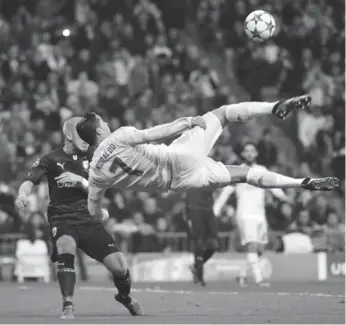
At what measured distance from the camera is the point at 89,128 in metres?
12.2

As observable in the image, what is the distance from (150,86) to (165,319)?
14.0 m

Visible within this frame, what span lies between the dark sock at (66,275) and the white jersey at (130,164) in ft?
3.06

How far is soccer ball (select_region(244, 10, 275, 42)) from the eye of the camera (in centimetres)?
1355

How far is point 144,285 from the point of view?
20.5 meters

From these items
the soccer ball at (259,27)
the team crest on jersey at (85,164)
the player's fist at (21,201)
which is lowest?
the player's fist at (21,201)

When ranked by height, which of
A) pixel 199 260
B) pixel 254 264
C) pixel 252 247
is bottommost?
pixel 254 264

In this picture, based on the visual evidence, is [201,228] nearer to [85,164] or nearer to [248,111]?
[85,164]

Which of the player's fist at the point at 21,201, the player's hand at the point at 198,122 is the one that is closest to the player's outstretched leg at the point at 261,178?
the player's hand at the point at 198,122

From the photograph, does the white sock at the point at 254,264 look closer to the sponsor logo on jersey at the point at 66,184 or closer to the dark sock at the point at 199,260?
the dark sock at the point at 199,260

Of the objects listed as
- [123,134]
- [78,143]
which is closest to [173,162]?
[123,134]

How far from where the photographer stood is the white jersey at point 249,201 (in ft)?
65.3

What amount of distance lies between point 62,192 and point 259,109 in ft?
7.59

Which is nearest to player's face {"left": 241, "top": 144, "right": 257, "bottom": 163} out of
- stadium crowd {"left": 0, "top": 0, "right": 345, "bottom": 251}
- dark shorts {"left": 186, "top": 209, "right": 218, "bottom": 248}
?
dark shorts {"left": 186, "top": 209, "right": 218, "bottom": 248}

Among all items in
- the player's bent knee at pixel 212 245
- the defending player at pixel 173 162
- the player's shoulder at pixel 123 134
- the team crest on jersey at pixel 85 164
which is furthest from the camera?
the player's bent knee at pixel 212 245
